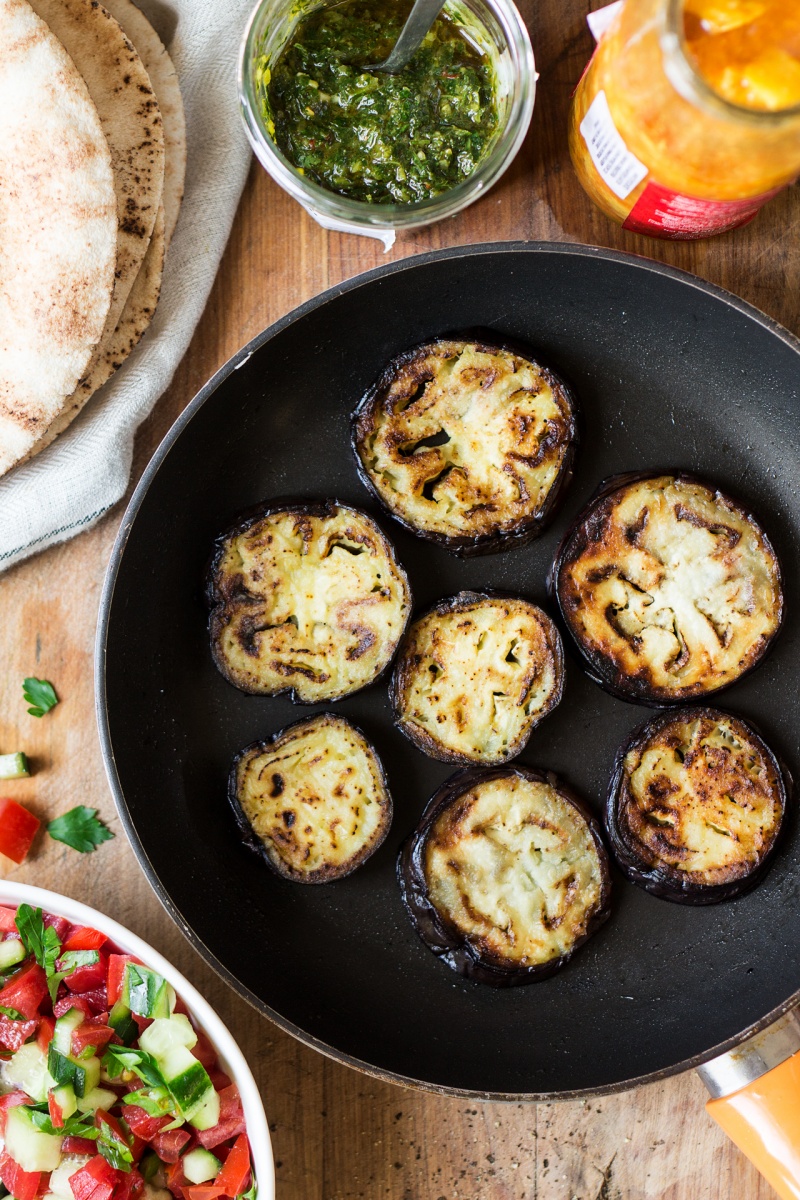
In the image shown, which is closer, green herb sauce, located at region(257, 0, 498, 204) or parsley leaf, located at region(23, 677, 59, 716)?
green herb sauce, located at region(257, 0, 498, 204)

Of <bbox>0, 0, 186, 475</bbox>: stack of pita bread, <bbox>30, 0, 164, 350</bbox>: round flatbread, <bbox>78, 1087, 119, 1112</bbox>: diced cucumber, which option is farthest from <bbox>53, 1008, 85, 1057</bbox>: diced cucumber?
<bbox>30, 0, 164, 350</bbox>: round flatbread

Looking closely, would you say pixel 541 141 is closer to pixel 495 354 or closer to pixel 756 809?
pixel 495 354

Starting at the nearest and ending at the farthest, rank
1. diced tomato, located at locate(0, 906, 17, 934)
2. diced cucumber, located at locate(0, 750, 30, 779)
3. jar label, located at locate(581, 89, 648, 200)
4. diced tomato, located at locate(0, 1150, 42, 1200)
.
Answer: jar label, located at locate(581, 89, 648, 200) < diced tomato, located at locate(0, 1150, 42, 1200) < diced tomato, located at locate(0, 906, 17, 934) < diced cucumber, located at locate(0, 750, 30, 779)

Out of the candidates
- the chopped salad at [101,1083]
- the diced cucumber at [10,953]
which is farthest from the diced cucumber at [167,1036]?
the diced cucumber at [10,953]

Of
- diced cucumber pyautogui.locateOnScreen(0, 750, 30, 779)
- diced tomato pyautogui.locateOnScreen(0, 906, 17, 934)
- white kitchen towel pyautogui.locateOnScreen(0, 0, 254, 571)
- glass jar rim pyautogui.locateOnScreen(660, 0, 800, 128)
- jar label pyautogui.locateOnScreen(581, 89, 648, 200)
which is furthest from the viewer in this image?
diced cucumber pyautogui.locateOnScreen(0, 750, 30, 779)

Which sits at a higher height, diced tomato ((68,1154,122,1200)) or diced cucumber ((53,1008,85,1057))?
diced cucumber ((53,1008,85,1057))

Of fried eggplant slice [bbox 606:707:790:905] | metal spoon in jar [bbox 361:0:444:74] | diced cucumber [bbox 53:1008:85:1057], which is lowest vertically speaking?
fried eggplant slice [bbox 606:707:790:905]

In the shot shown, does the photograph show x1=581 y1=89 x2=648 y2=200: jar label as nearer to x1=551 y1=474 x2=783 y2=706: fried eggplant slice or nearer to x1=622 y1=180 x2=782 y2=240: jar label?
x1=622 y1=180 x2=782 y2=240: jar label

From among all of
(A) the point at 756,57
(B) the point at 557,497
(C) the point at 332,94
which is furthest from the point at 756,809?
(C) the point at 332,94

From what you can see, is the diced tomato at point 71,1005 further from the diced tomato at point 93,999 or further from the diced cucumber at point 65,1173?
the diced cucumber at point 65,1173
